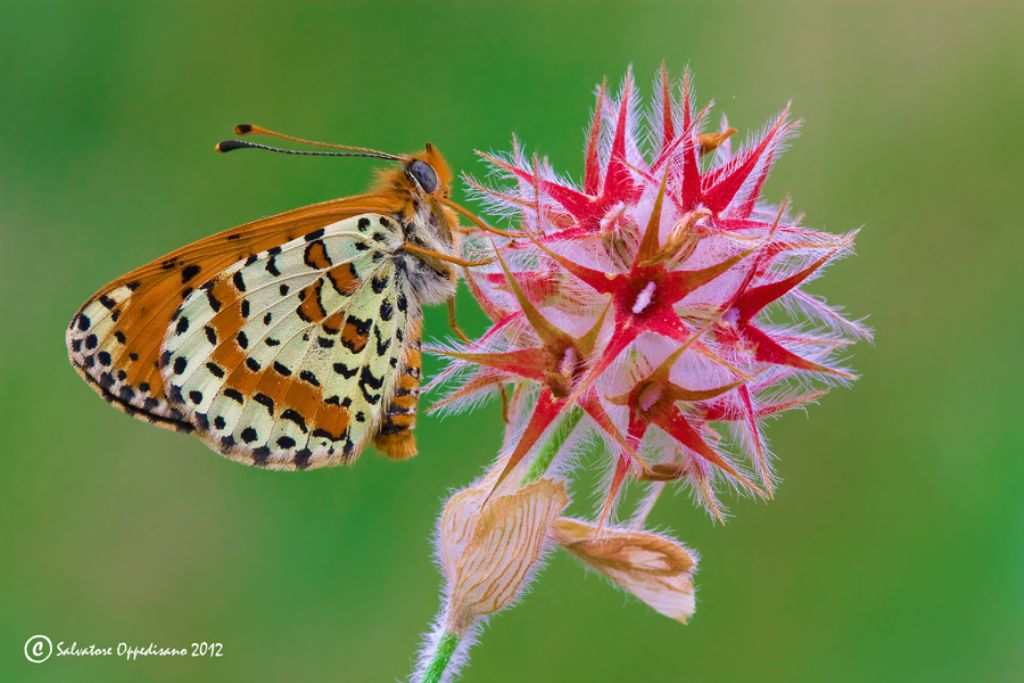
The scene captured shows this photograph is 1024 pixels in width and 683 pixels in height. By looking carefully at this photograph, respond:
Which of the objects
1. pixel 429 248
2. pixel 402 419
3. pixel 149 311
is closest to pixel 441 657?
pixel 402 419

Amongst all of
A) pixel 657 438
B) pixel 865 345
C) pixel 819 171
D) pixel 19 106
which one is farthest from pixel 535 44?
pixel 657 438

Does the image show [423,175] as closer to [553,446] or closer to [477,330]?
[553,446]

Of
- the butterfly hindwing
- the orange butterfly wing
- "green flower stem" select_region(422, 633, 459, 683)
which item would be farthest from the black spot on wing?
"green flower stem" select_region(422, 633, 459, 683)

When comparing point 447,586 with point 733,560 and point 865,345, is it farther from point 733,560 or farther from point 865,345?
point 865,345

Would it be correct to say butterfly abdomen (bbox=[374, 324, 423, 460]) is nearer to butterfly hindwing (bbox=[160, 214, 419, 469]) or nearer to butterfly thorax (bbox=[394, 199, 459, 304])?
butterfly hindwing (bbox=[160, 214, 419, 469])

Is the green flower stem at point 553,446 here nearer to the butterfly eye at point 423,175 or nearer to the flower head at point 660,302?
the flower head at point 660,302
